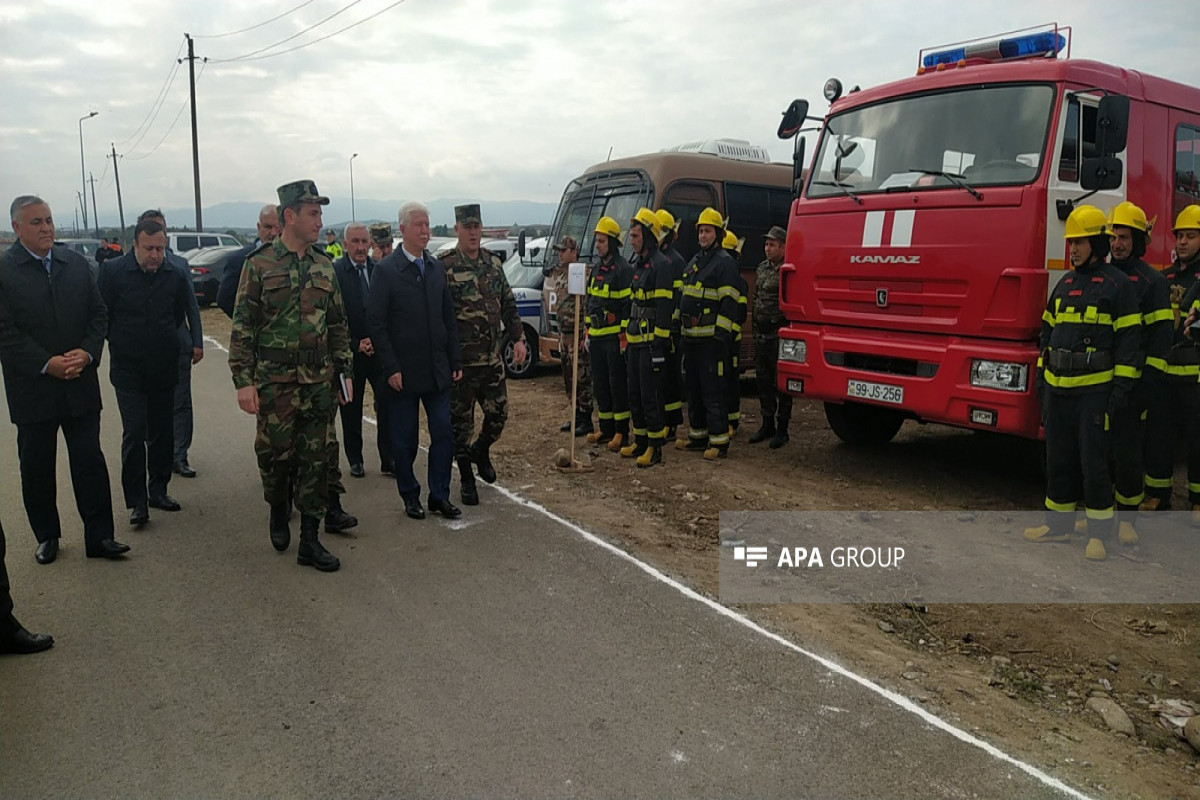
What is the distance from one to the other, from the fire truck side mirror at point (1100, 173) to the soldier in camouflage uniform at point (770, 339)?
3127mm

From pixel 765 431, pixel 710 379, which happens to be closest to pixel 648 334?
pixel 710 379

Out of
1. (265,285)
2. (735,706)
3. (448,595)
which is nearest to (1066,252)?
(735,706)

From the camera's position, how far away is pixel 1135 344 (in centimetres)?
536

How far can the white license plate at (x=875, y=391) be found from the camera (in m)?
6.62

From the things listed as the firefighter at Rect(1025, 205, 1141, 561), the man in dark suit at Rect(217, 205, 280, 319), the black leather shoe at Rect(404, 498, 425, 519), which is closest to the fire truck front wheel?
the firefighter at Rect(1025, 205, 1141, 561)

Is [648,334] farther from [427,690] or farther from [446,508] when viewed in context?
[427,690]

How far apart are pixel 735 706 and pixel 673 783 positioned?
61 centimetres

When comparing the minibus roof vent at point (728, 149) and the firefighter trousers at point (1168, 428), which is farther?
the minibus roof vent at point (728, 149)

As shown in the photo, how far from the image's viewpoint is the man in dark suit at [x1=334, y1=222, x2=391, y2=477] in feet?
22.8

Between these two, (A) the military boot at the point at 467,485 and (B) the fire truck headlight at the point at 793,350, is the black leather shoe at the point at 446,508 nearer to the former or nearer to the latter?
(A) the military boot at the point at 467,485

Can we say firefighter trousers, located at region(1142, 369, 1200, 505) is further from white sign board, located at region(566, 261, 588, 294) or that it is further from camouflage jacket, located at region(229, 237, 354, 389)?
camouflage jacket, located at region(229, 237, 354, 389)

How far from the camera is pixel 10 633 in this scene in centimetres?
398

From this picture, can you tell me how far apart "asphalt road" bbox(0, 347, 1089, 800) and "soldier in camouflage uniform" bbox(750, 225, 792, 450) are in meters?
3.73

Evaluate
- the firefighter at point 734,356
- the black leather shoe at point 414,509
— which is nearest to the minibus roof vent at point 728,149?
the firefighter at point 734,356
